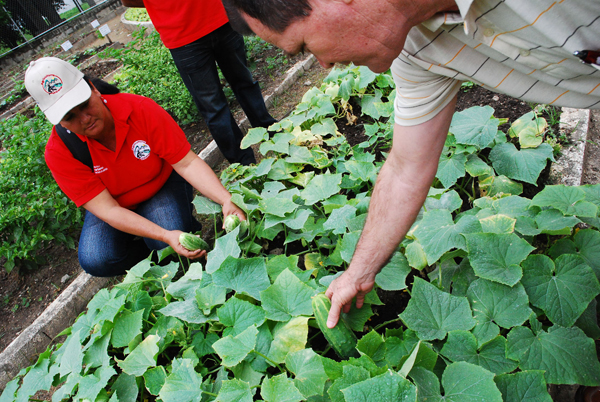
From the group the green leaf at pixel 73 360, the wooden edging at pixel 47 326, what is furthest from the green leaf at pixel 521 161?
the wooden edging at pixel 47 326

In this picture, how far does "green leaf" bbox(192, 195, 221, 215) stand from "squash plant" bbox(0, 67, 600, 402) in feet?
0.05

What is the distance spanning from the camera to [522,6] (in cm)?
85

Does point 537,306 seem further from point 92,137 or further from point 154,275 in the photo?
point 92,137

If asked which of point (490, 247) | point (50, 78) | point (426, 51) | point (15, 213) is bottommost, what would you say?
point (490, 247)

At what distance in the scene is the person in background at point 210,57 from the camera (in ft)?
8.96

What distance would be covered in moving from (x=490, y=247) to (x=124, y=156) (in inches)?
86.2

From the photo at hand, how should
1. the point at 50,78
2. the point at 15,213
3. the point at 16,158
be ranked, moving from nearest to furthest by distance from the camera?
the point at 50,78
the point at 15,213
the point at 16,158

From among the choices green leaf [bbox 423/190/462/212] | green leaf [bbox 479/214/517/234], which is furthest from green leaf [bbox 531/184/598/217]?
green leaf [bbox 423/190/462/212]

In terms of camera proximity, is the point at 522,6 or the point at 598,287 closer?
the point at 522,6

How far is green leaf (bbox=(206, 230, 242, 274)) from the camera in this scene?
173cm

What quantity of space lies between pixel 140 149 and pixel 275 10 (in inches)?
72.5

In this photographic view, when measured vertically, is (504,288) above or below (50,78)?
below

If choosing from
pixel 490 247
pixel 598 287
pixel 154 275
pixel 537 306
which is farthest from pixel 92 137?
pixel 598 287

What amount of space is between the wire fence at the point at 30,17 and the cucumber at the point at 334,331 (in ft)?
41.7
